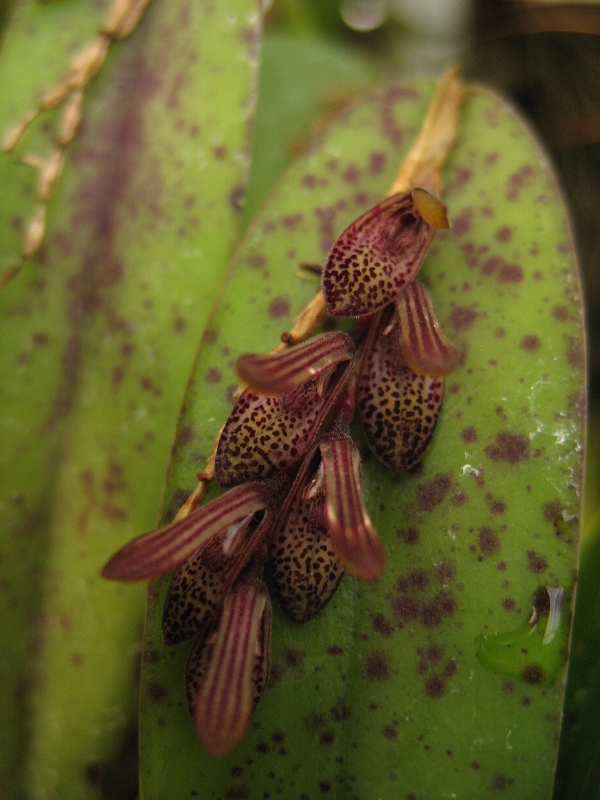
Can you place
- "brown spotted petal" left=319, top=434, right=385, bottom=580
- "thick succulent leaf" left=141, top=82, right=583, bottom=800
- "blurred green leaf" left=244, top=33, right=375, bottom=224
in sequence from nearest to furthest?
"brown spotted petal" left=319, top=434, right=385, bottom=580
"thick succulent leaf" left=141, top=82, right=583, bottom=800
"blurred green leaf" left=244, top=33, right=375, bottom=224

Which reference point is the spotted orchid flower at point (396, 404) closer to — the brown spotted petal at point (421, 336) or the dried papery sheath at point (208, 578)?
the brown spotted petal at point (421, 336)

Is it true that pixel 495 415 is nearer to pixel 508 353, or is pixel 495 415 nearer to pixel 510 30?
pixel 508 353

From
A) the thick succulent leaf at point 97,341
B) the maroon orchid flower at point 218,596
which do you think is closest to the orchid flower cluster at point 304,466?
the maroon orchid flower at point 218,596

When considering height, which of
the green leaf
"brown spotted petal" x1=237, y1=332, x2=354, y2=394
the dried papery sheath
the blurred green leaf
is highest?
the blurred green leaf

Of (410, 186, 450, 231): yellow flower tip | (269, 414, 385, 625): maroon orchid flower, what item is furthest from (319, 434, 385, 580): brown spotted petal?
(410, 186, 450, 231): yellow flower tip

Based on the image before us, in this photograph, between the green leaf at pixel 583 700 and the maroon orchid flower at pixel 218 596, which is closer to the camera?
the maroon orchid flower at pixel 218 596

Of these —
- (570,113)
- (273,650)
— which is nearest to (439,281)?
(273,650)

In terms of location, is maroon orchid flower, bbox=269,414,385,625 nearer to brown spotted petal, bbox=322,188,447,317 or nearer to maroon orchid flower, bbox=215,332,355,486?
maroon orchid flower, bbox=215,332,355,486
